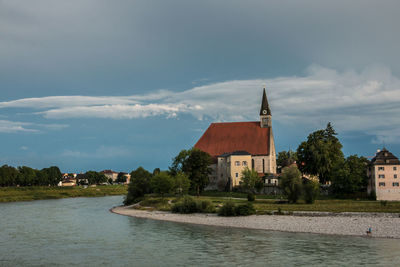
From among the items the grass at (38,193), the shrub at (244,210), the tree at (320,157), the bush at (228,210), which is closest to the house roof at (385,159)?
the tree at (320,157)

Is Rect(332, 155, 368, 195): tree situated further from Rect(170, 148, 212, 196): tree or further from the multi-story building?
Rect(170, 148, 212, 196): tree

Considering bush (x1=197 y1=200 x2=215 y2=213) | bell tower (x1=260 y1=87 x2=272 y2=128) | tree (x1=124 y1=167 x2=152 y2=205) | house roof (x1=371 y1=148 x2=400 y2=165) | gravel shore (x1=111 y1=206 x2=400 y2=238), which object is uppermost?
bell tower (x1=260 y1=87 x2=272 y2=128)

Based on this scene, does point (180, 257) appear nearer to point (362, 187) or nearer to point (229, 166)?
Result: point (362, 187)

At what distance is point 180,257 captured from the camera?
29.1 m

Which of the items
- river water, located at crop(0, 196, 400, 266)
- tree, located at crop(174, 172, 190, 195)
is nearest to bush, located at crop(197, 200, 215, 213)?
river water, located at crop(0, 196, 400, 266)

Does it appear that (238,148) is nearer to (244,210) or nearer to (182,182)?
(182,182)

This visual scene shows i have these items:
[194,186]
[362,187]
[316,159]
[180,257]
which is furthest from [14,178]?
[180,257]

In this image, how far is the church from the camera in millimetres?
85312

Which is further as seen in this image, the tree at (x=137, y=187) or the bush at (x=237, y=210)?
the tree at (x=137, y=187)

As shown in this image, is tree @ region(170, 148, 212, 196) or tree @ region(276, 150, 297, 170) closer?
tree @ region(170, 148, 212, 196)

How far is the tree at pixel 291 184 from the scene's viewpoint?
61219mm

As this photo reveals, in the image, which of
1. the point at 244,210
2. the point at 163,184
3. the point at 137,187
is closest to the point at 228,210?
the point at 244,210

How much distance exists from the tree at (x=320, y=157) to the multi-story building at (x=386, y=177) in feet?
29.1

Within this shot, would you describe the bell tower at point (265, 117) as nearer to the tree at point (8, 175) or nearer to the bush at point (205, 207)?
the bush at point (205, 207)
